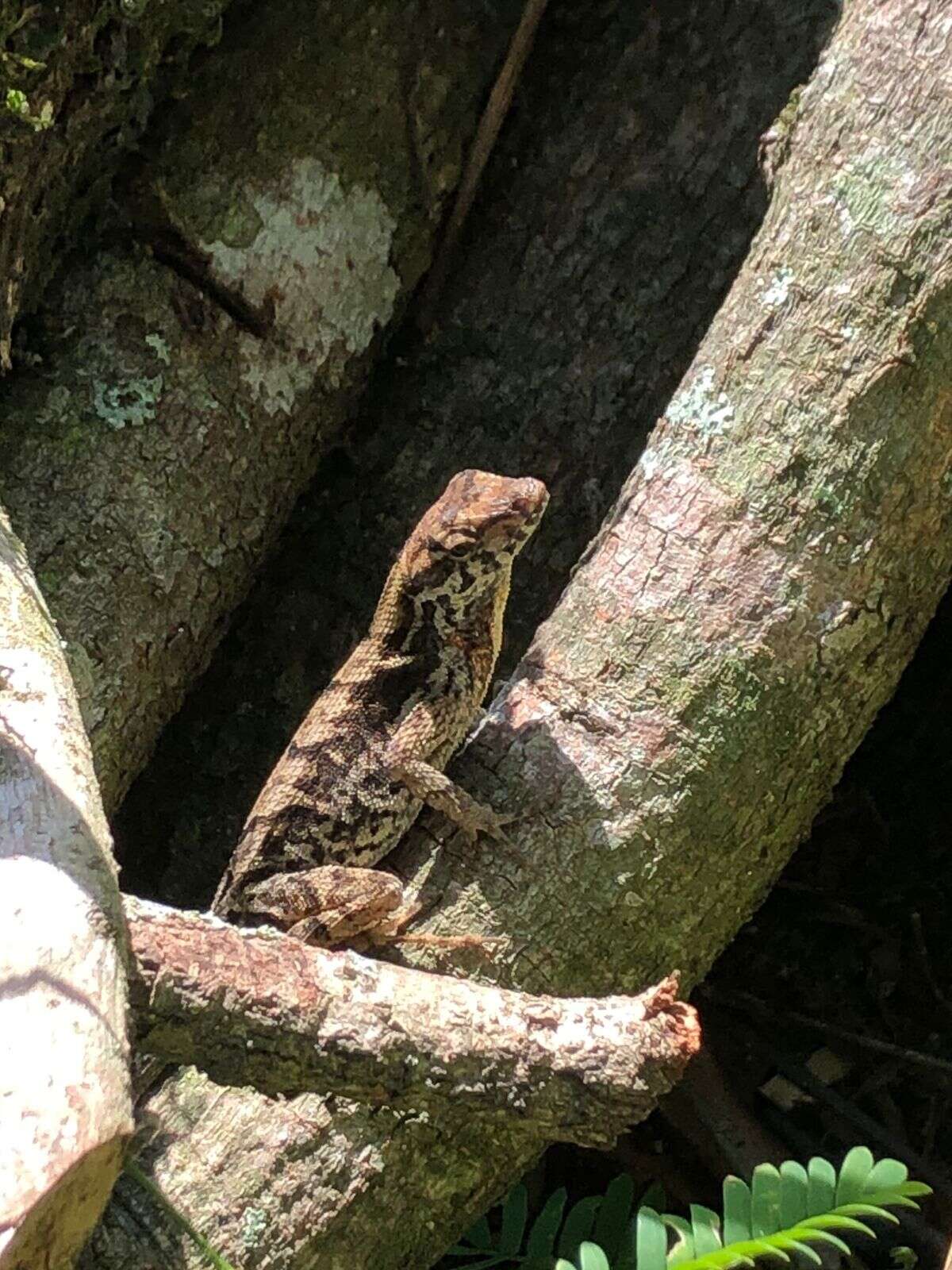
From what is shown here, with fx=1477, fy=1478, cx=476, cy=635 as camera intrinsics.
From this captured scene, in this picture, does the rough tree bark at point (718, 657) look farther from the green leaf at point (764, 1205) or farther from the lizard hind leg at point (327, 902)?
the green leaf at point (764, 1205)

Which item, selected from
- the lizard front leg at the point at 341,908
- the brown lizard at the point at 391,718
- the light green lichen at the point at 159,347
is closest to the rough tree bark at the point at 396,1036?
the lizard front leg at the point at 341,908

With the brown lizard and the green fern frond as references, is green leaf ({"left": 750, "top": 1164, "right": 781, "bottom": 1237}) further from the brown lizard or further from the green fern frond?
the brown lizard

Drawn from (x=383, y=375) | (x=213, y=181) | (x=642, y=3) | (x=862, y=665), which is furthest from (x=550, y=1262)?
(x=642, y=3)

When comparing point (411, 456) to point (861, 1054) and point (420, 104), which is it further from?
point (861, 1054)

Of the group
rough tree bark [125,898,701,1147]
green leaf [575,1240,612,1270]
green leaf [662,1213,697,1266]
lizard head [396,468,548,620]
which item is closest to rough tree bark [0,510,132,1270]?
rough tree bark [125,898,701,1147]

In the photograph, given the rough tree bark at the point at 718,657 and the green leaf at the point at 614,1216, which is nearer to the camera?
the rough tree bark at the point at 718,657

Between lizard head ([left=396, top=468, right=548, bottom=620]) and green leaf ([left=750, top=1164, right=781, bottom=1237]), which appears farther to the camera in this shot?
lizard head ([left=396, top=468, right=548, bottom=620])
